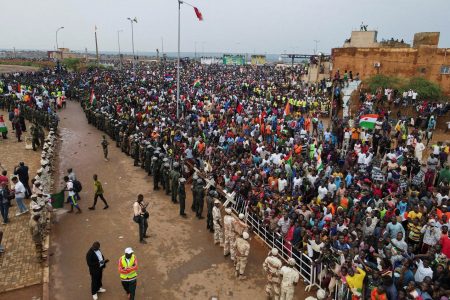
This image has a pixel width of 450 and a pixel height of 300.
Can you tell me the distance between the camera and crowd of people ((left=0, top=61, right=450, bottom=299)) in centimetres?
724

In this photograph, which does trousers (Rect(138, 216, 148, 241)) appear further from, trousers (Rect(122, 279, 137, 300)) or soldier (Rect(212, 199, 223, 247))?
trousers (Rect(122, 279, 137, 300))

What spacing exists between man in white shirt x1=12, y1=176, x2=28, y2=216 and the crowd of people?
4.44 meters

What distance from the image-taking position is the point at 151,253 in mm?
9703

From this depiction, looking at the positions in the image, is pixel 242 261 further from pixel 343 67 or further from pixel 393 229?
pixel 343 67

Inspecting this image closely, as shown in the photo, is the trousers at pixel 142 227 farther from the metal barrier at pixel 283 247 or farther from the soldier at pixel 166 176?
the soldier at pixel 166 176

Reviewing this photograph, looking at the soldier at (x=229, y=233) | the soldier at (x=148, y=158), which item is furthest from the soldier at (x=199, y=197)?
the soldier at (x=148, y=158)

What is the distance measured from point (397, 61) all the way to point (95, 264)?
25.8 metres

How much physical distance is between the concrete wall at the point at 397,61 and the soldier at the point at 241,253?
21966 mm

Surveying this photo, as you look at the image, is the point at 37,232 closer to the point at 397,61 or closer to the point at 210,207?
the point at 210,207

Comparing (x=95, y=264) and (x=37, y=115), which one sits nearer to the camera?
(x=95, y=264)

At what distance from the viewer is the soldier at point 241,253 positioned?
27.6ft

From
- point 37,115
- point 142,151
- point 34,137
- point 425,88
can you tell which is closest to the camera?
point 142,151

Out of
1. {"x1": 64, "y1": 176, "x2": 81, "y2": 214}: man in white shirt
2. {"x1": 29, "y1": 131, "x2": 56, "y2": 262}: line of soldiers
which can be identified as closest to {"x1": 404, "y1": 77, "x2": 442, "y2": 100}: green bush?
{"x1": 64, "y1": 176, "x2": 81, "y2": 214}: man in white shirt

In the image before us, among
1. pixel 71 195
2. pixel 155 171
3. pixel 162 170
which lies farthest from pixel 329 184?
pixel 71 195
